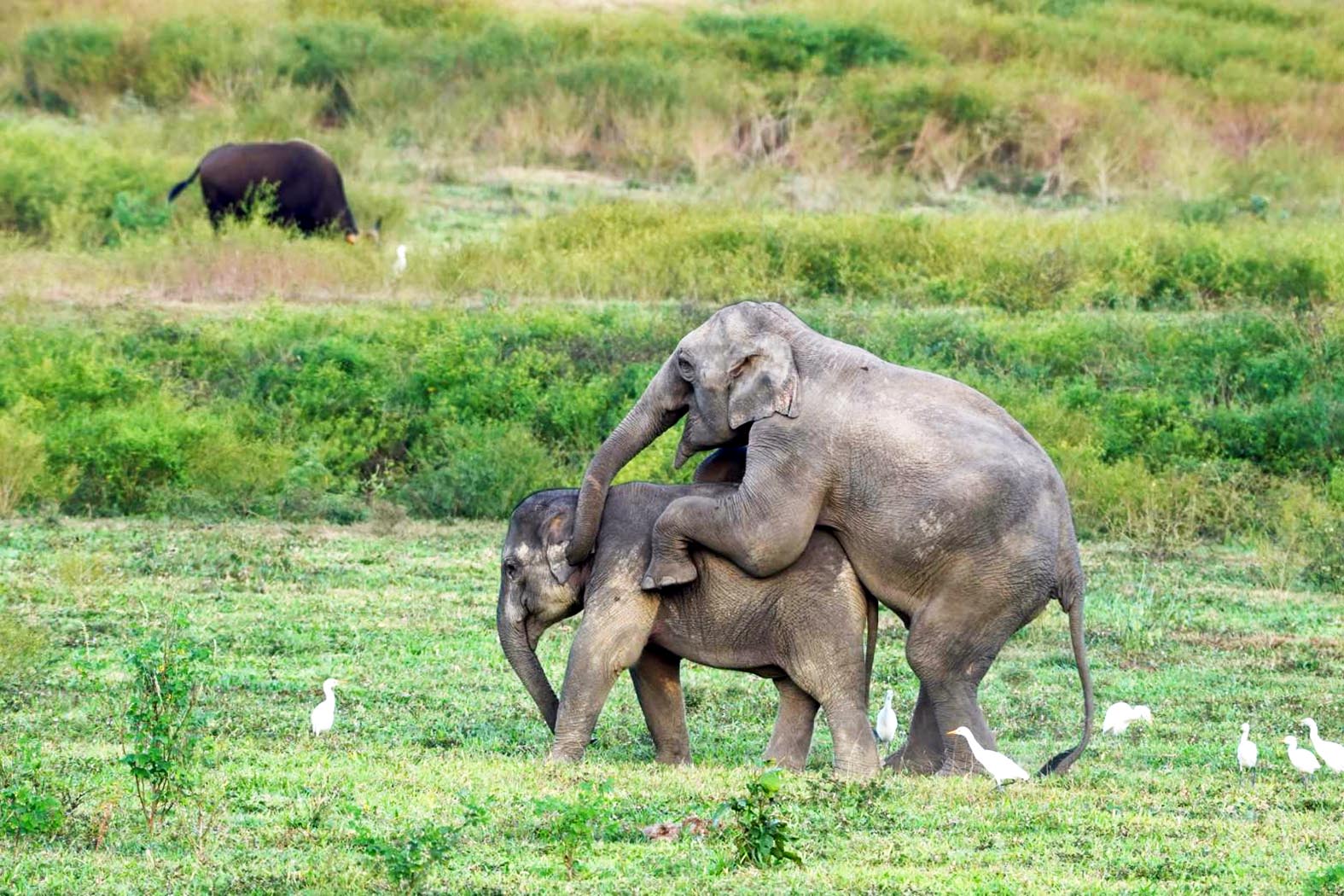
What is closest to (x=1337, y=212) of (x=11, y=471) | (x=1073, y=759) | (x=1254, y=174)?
(x=1254, y=174)

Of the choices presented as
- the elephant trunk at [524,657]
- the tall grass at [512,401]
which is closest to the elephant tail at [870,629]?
the elephant trunk at [524,657]

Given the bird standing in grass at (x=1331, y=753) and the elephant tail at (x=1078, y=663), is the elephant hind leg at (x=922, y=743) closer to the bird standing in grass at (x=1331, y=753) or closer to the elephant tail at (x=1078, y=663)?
the elephant tail at (x=1078, y=663)

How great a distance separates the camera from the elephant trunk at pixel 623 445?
9.18 meters

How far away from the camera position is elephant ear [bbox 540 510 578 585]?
9.38 m

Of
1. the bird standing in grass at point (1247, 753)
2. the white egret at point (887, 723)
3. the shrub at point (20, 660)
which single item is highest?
the bird standing in grass at point (1247, 753)

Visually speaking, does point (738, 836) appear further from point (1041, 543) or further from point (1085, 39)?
point (1085, 39)

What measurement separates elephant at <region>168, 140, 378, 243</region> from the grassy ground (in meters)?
9.10

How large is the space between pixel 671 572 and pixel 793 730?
2.84 ft

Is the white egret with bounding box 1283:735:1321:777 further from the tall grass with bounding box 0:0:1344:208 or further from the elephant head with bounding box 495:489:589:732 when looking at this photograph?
the tall grass with bounding box 0:0:1344:208

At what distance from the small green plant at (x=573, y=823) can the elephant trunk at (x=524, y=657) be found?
1.70 m

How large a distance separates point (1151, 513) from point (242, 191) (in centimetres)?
1182

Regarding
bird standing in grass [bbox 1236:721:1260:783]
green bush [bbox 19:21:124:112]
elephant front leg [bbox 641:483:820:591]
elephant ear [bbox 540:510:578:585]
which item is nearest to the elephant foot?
elephant front leg [bbox 641:483:820:591]

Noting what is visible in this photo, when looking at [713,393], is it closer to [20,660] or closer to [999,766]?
[999,766]

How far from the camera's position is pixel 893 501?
8828 millimetres
